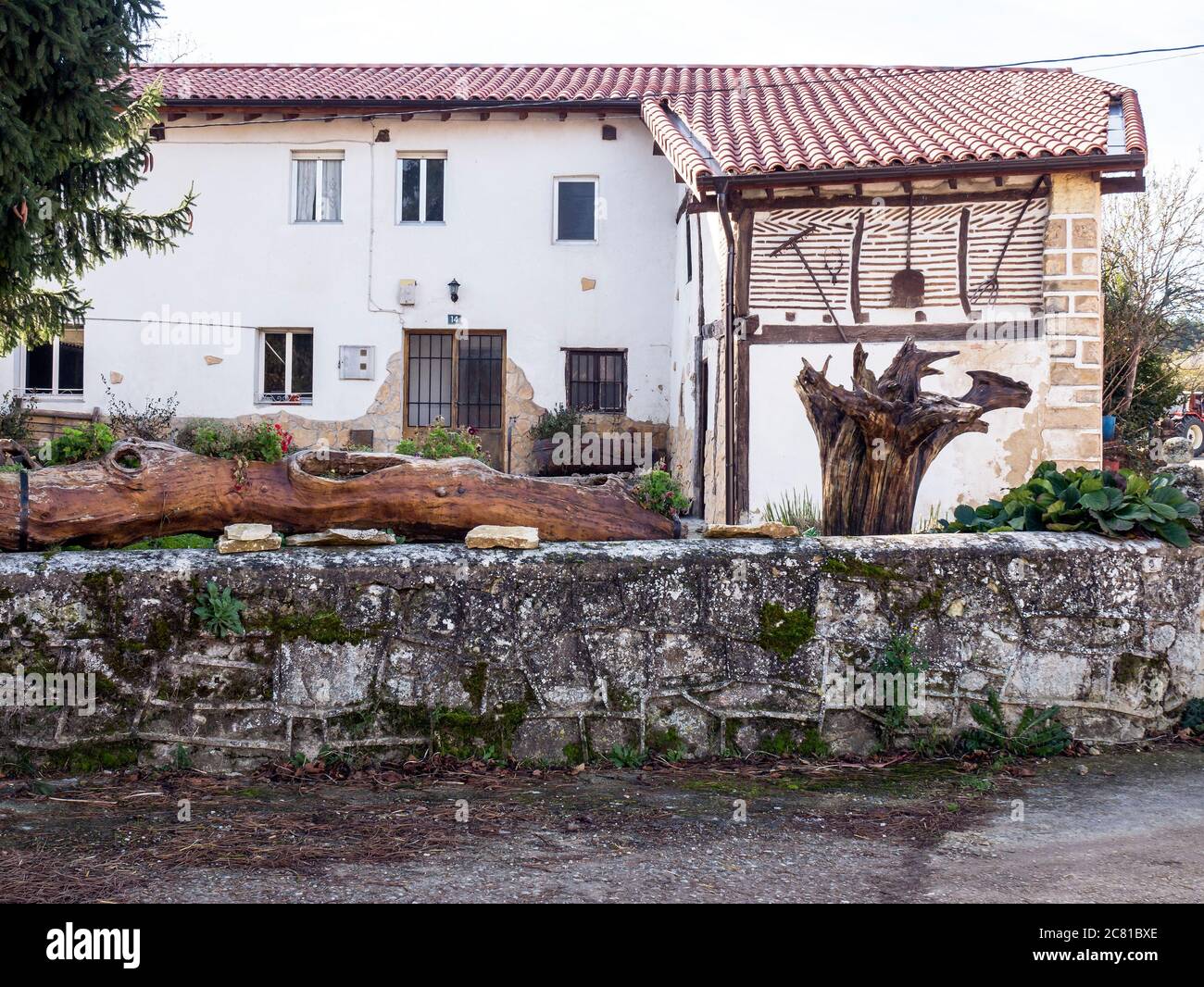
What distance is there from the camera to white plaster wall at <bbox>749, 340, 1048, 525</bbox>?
1090cm

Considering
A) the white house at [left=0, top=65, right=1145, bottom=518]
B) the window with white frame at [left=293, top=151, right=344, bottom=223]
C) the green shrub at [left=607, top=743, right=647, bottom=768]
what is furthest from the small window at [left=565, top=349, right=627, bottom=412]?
the green shrub at [left=607, top=743, right=647, bottom=768]

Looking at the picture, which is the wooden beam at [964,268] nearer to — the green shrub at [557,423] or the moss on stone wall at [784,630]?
the green shrub at [557,423]

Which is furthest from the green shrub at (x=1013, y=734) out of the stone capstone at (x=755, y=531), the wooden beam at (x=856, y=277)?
the wooden beam at (x=856, y=277)

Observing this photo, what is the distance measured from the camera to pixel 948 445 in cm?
1098

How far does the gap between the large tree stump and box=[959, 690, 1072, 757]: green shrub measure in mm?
1344

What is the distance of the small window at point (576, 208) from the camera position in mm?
16453

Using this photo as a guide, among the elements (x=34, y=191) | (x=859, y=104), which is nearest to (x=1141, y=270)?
(x=859, y=104)

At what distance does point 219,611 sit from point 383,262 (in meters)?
12.9

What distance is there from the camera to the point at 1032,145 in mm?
10742

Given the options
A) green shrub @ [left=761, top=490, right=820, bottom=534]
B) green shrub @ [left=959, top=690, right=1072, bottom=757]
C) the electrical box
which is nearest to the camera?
green shrub @ [left=959, top=690, right=1072, bottom=757]

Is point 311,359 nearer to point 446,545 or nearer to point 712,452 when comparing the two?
point 712,452

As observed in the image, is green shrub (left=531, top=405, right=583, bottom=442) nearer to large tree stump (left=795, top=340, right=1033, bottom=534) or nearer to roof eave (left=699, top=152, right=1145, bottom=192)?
roof eave (left=699, top=152, right=1145, bottom=192)

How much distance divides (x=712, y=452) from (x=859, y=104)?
5228 millimetres

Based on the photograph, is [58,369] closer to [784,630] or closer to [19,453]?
[19,453]
